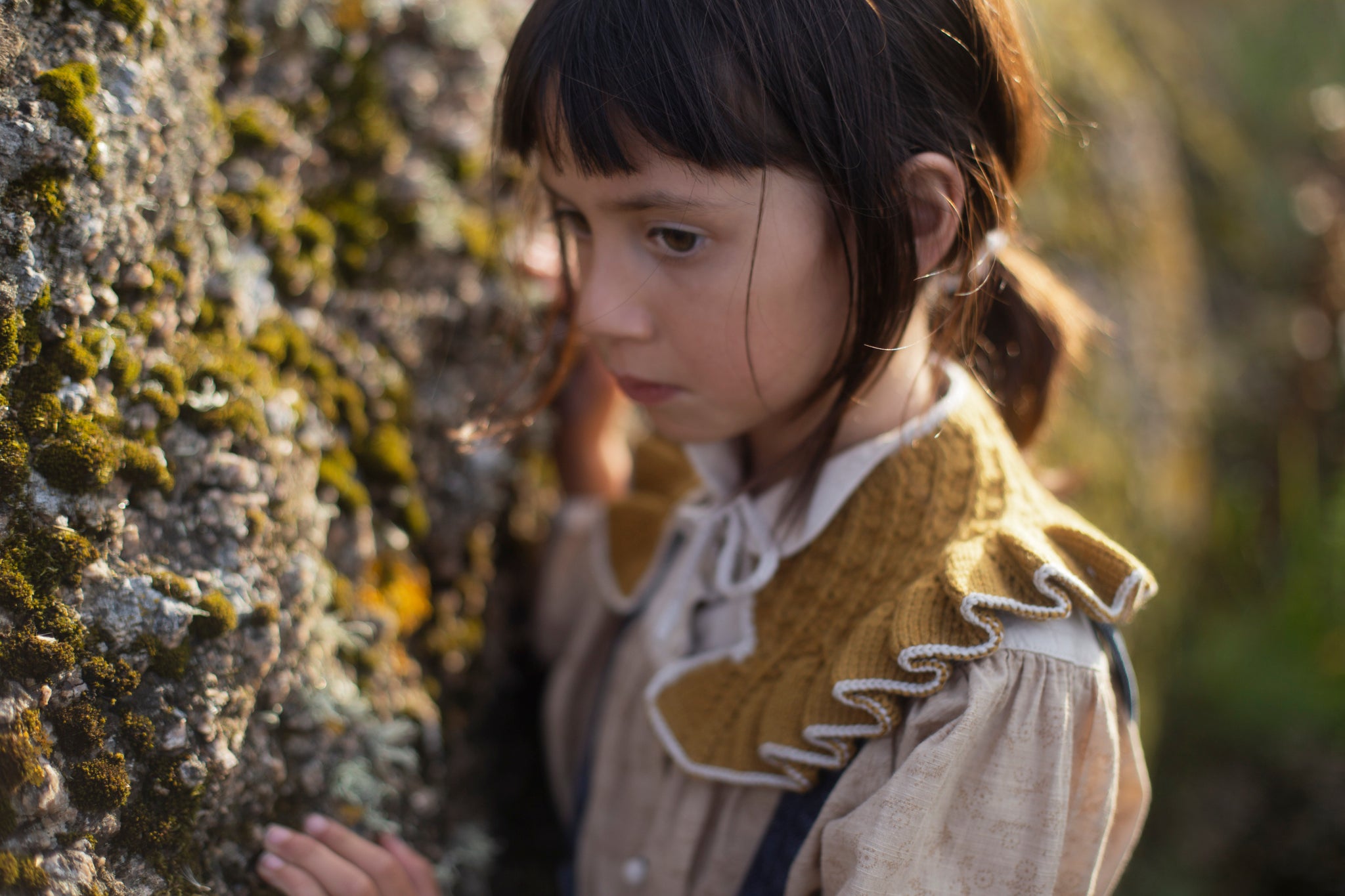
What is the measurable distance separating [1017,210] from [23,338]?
2.21 metres

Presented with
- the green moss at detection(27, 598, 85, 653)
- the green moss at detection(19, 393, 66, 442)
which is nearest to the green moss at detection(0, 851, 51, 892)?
the green moss at detection(27, 598, 85, 653)

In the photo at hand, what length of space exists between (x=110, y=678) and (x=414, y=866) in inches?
23.3

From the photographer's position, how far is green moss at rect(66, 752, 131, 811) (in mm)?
1132

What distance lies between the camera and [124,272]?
1272 mm

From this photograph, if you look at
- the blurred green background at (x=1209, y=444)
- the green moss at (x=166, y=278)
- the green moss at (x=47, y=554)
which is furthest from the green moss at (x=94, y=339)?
the blurred green background at (x=1209, y=444)

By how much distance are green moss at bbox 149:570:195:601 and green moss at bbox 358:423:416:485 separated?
1.57 feet

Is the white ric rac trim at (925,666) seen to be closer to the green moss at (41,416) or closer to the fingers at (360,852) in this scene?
the fingers at (360,852)

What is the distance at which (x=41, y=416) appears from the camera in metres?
1.17

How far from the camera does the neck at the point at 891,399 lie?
1.51 meters

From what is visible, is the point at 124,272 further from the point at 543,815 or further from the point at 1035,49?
the point at 1035,49

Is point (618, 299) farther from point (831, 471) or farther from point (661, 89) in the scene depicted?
point (831, 471)

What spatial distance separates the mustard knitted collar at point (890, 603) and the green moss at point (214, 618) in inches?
25.8

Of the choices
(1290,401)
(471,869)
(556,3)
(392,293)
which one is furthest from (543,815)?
(1290,401)

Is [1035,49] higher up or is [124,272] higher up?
[1035,49]
